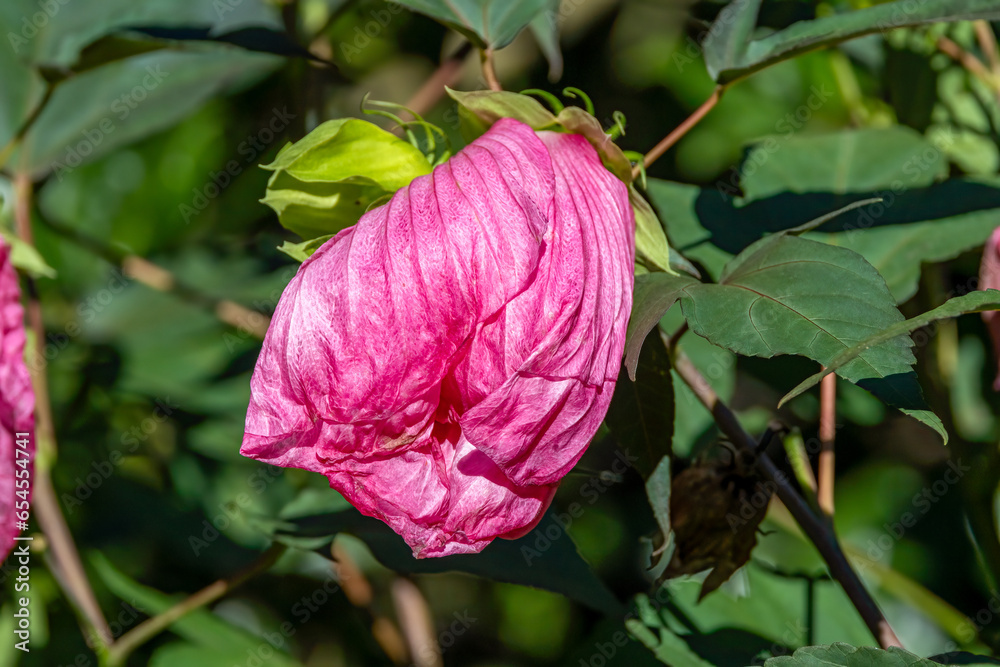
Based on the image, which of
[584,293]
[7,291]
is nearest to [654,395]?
[584,293]

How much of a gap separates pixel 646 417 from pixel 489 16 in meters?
0.35

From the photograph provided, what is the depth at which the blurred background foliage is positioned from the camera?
0.86 m

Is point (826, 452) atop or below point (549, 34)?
below

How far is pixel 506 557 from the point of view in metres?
0.77

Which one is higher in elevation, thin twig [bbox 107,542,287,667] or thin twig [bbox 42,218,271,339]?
thin twig [bbox 42,218,271,339]

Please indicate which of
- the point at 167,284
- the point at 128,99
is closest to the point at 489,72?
the point at 167,284

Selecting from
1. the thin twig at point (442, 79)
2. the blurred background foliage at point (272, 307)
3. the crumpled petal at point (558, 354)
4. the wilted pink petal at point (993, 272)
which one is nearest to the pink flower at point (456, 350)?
the crumpled petal at point (558, 354)

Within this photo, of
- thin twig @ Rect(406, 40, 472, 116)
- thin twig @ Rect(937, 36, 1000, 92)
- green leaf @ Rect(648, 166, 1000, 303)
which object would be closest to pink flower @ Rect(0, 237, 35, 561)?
thin twig @ Rect(406, 40, 472, 116)

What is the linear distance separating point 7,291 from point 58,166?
43cm

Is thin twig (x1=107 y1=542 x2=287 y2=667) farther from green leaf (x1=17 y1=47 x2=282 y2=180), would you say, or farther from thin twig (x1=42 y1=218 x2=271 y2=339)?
green leaf (x1=17 y1=47 x2=282 y2=180)

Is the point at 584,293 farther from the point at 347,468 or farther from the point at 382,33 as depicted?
the point at 382,33

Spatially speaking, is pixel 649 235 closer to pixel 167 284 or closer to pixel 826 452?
pixel 826 452

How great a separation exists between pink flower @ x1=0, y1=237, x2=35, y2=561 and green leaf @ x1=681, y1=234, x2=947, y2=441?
51cm

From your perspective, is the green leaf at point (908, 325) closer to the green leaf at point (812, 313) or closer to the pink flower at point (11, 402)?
the green leaf at point (812, 313)
